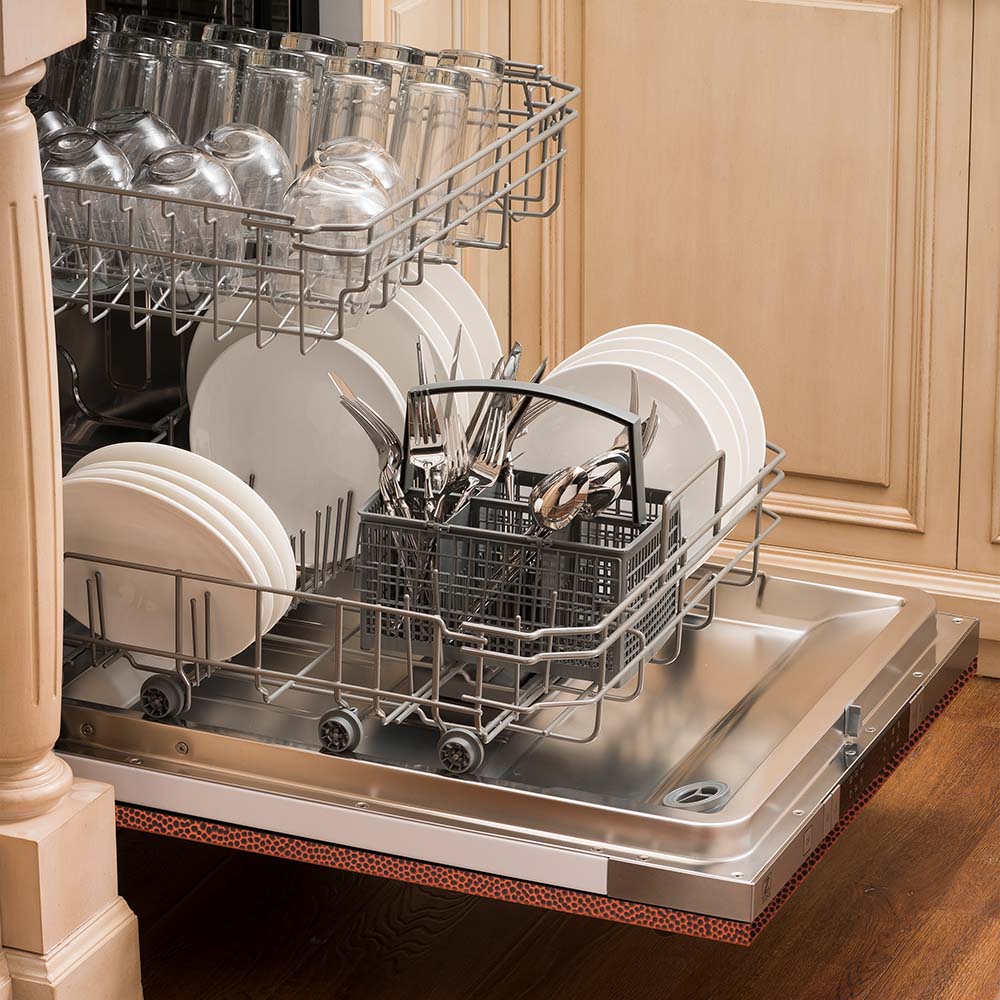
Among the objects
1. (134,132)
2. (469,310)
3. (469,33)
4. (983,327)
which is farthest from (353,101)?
(983,327)

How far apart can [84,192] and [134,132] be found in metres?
0.11

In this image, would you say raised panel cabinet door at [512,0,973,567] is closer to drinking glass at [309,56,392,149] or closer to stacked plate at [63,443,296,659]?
drinking glass at [309,56,392,149]

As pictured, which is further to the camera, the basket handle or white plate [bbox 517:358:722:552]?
white plate [bbox 517:358:722:552]

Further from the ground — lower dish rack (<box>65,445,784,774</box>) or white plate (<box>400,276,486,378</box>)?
white plate (<box>400,276,486,378</box>)

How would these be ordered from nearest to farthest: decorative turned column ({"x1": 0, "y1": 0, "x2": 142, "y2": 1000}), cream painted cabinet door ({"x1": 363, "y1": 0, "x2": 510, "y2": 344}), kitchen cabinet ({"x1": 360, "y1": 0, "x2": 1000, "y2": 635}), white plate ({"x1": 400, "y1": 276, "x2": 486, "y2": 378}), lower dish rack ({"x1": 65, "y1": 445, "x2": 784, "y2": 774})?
decorative turned column ({"x1": 0, "y1": 0, "x2": 142, "y2": 1000}) < lower dish rack ({"x1": 65, "y1": 445, "x2": 784, "y2": 774}) < white plate ({"x1": 400, "y1": 276, "x2": 486, "y2": 378}) < cream painted cabinet door ({"x1": 363, "y1": 0, "x2": 510, "y2": 344}) < kitchen cabinet ({"x1": 360, "y1": 0, "x2": 1000, "y2": 635})

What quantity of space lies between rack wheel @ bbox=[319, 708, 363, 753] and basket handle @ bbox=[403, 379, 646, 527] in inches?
8.1

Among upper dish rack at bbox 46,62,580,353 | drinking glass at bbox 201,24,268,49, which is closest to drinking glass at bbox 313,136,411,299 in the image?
upper dish rack at bbox 46,62,580,353

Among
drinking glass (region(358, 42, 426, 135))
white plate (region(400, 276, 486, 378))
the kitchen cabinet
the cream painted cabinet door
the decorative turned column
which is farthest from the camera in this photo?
the kitchen cabinet

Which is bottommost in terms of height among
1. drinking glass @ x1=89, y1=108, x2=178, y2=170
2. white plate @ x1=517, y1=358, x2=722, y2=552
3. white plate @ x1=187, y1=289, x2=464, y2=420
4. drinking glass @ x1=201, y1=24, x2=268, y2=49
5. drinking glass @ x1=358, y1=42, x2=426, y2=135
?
white plate @ x1=517, y1=358, x2=722, y2=552

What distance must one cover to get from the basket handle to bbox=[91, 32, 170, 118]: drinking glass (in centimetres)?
42

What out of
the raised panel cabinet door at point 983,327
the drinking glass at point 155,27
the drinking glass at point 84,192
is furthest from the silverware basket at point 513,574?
the raised panel cabinet door at point 983,327

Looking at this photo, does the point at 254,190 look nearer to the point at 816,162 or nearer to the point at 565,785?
the point at 565,785

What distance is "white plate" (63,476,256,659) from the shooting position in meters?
1.38

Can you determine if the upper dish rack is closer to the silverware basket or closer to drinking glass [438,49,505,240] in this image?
drinking glass [438,49,505,240]
